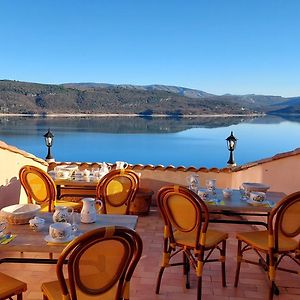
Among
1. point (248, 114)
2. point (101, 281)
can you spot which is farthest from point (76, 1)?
point (248, 114)

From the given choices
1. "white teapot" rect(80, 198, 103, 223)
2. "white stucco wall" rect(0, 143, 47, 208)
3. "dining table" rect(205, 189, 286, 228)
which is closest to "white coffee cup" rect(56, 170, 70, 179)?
"white stucco wall" rect(0, 143, 47, 208)

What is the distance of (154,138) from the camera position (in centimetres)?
3381

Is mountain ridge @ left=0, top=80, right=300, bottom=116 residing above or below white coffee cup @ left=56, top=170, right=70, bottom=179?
above

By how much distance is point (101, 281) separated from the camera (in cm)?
171

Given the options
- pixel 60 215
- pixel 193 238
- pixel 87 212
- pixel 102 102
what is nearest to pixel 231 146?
pixel 193 238

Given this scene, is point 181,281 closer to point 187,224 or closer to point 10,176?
point 187,224

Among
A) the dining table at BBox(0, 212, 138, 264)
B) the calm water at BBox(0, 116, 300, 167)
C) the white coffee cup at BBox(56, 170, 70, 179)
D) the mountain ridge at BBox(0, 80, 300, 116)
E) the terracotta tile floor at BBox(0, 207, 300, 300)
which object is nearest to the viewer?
the dining table at BBox(0, 212, 138, 264)

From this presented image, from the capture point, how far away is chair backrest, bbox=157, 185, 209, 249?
2418 mm

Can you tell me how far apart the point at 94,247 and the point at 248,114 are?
41.2m

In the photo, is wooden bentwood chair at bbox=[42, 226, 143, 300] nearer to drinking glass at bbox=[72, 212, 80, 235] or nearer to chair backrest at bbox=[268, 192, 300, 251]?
drinking glass at bbox=[72, 212, 80, 235]

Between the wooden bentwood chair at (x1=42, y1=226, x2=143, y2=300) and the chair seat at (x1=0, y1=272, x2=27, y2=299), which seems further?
the chair seat at (x1=0, y1=272, x2=27, y2=299)

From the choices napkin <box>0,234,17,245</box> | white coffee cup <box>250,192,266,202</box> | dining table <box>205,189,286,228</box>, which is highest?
white coffee cup <box>250,192,266,202</box>

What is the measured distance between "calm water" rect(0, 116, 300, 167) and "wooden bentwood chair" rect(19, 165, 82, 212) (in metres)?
19.5

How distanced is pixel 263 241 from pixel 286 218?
30 cm
